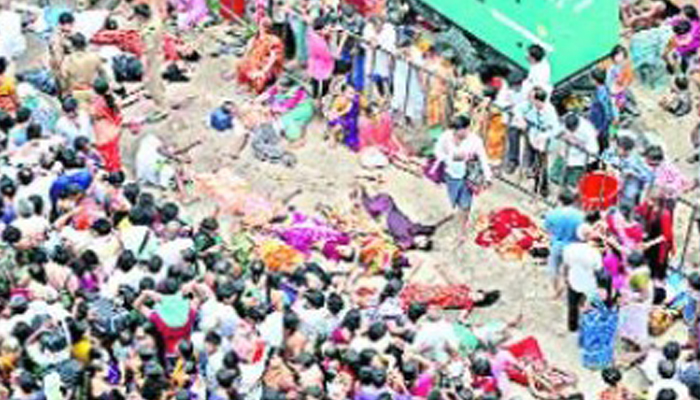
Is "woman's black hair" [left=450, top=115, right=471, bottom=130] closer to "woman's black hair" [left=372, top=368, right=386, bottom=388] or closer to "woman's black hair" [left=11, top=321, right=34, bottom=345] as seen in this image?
"woman's black hair" [left=372, top=368, right=386, bottom=388]

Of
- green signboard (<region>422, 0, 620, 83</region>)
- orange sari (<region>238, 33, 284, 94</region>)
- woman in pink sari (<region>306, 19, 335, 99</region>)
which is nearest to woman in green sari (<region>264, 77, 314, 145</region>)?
orange sari (<region>238, 33, 284, 94</region>)

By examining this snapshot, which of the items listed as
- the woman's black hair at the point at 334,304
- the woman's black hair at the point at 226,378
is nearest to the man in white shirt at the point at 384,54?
the woman's black hair at the point at 334,304

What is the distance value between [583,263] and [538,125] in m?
2.60

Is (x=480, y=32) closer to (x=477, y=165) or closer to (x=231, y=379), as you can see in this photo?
(x=477, y=165)

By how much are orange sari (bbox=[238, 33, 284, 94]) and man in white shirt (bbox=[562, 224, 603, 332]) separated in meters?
5.30

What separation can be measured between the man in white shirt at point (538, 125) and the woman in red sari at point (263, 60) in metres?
3.33

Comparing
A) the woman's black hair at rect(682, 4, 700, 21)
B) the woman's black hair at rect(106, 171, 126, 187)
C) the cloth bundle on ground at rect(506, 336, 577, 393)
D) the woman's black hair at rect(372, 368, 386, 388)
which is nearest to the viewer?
the woman's black hair at rect(372, 368, 386, 388)

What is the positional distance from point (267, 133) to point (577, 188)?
3845 millimetres

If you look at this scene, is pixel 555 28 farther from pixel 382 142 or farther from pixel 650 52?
pixel 382 142

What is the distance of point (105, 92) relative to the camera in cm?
2084

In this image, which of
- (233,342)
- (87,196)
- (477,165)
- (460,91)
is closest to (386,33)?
(460,91)

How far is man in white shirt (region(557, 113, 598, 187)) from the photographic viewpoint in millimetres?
20344

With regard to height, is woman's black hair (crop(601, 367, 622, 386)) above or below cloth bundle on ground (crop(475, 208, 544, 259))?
below

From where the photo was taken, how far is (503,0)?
2186 centimetres
